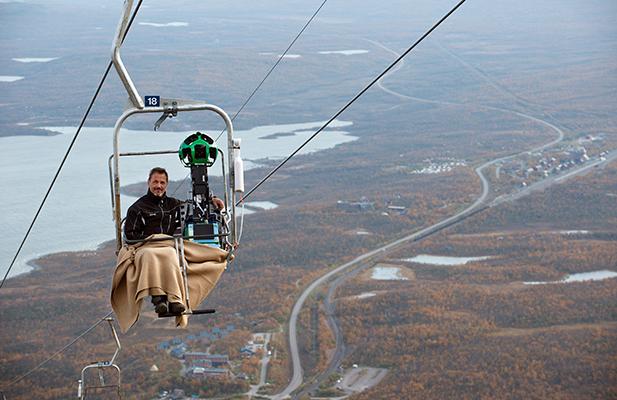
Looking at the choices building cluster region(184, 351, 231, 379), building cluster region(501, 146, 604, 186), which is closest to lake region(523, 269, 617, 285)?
building cluster region(501, 146, 604, 186)

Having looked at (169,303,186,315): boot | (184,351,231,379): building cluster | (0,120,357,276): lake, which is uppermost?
(169,303,186,315): boot

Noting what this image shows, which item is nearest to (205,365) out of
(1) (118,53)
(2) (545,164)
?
(1) (118,53)

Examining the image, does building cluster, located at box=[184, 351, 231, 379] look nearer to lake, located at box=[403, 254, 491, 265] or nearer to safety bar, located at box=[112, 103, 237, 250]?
lake, located at box=[403, 254, 491, 265]

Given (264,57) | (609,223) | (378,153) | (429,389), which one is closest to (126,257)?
(429,389)

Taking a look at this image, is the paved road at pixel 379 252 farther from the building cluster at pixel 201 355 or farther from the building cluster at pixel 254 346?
the building cluster at pixel 201 355

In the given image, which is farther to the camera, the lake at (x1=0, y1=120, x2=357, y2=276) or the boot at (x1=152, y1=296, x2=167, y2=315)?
the lake at (x1=0, y1=120, x2=357, y2=276)

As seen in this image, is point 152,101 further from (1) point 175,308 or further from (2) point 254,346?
(2) point 254,346

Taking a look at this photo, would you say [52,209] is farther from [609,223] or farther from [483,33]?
[483,33]

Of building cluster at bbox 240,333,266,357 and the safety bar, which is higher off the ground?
the safety bar
